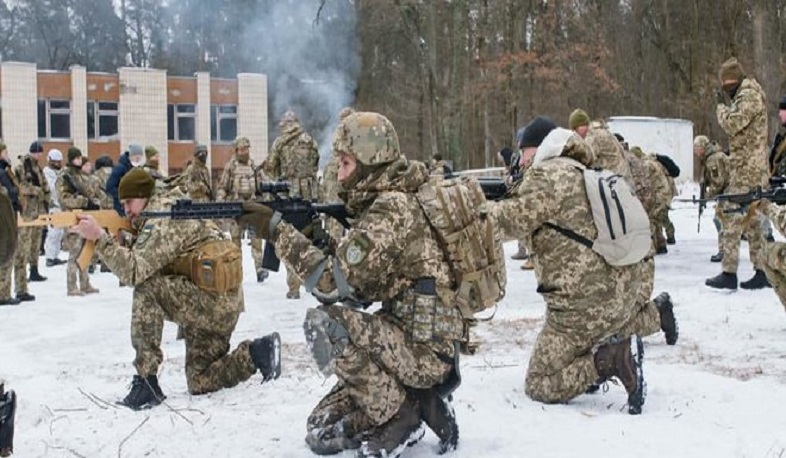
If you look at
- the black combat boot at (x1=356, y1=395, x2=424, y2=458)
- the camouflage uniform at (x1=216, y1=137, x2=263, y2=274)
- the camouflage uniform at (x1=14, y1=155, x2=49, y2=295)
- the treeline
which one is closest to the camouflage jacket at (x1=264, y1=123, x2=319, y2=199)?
the camouflage uniform at (x1=216, y1=137, x2=263, y2=274)

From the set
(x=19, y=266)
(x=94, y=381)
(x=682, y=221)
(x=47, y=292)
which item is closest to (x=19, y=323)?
(x=19, y=266)

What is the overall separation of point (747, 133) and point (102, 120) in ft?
107

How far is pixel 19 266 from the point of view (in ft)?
35.4

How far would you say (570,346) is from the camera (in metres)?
5.31

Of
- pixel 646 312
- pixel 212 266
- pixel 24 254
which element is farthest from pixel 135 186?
pixel 24 254

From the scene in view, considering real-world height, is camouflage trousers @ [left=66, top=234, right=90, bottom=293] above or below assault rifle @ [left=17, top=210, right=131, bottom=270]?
below

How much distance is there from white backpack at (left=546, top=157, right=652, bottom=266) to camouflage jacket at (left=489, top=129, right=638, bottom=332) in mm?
34

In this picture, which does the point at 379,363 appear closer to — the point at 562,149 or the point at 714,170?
the point at 562,149

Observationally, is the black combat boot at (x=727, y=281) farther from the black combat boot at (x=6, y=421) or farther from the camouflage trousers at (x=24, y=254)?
the black combat boot at (x=6, y=421)

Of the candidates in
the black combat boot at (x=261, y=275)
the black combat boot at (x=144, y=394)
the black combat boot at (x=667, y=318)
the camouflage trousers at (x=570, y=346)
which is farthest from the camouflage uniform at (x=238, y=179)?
the camouflage trousers at (x=570, y=346)

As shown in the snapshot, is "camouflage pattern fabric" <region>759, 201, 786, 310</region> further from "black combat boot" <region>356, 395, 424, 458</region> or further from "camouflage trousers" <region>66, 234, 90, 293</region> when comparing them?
"camouflage trousers" <region>66, 234, 90, 293</region>

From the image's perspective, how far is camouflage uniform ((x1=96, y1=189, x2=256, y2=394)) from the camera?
5.50 metres

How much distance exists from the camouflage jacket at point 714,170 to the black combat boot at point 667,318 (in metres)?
5.69

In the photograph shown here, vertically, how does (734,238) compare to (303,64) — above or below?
below
